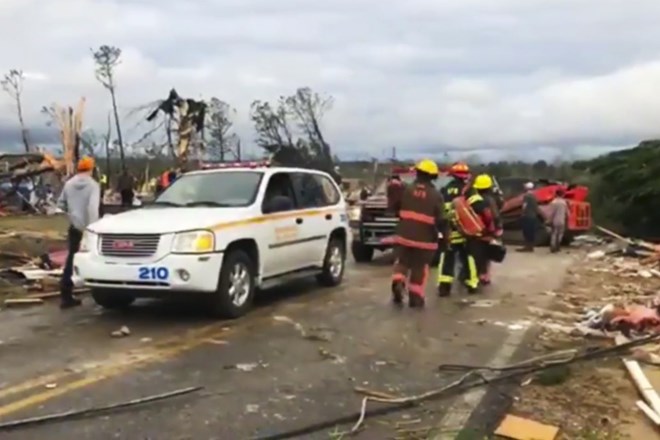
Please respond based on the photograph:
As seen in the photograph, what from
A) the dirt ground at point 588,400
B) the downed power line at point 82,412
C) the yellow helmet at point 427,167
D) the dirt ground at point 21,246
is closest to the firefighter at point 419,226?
the yellow helmet at point 427,167

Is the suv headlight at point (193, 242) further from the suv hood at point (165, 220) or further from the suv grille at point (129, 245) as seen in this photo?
the suv grille at point (129, 245)

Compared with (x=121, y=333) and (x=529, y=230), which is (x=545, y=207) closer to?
(x=529, y=230)

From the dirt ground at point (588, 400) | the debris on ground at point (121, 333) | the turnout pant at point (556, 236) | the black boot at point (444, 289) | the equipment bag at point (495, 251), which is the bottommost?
the turnout pant at point (556, 236)

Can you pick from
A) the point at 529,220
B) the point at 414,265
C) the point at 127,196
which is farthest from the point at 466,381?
the point at 127,196

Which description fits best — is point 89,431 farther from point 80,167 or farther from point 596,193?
point 596,193

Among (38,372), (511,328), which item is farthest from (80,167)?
(511,328)

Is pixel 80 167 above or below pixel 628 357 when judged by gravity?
above

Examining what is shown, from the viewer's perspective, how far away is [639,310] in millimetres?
9852

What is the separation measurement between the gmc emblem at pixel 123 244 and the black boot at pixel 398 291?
3.55 m

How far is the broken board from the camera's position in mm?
5727

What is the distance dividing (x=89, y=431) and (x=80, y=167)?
19.3ft

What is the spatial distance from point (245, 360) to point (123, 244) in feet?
8.24

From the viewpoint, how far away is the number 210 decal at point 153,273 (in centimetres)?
945

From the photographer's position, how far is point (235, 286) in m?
10.1
